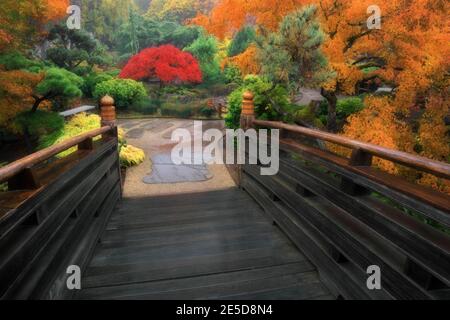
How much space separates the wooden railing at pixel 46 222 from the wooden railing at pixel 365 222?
2.20m

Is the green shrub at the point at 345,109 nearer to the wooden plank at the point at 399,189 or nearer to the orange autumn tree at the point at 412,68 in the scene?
the orange autumn tree at the point at 412,68

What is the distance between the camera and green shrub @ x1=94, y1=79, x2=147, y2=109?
17.1 meters

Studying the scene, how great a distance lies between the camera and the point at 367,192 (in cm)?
243

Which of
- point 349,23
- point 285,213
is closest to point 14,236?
point 285,213

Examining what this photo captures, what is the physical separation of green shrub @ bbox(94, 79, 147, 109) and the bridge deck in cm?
1409

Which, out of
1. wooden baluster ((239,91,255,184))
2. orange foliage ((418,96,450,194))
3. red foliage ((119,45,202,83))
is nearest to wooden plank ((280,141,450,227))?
wooden baluster ((239,91,255,184))

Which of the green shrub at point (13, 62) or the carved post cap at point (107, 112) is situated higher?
the green shrub at point (13, 62)

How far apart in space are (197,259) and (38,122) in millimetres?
9961

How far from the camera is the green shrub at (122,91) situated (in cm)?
1709

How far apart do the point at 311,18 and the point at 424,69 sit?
12.5 feet

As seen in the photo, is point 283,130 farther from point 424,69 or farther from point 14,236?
point 424,69

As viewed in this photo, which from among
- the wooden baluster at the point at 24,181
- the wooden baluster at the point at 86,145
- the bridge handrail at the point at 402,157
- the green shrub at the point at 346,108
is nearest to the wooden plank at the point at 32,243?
the wooden baluster at the point at 24,181

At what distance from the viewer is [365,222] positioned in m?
2.25

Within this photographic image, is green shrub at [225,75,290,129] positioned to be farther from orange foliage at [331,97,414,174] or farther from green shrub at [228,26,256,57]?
green shrub at [228,26,256,57]
